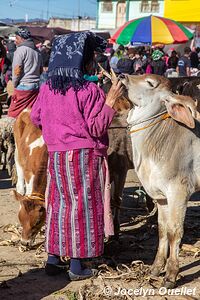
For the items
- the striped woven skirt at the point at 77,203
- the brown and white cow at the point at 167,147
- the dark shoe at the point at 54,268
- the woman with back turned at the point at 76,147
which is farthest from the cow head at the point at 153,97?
the dark shoe at the point at 54,268

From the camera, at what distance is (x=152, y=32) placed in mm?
16203

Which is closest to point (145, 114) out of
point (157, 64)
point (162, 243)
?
point (162, 243)

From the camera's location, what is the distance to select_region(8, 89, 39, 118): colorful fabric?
26.2ft

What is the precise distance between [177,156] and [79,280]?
4.23 ft

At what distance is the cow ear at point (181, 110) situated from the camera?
166 inches

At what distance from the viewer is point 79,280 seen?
4.61 metres

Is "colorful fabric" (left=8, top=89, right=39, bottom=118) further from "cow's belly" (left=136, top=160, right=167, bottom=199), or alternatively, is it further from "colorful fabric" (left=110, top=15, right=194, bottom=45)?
"colorful fabric" (left=110, top=15, right=194, bottom=45)

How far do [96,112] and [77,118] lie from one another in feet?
0.50

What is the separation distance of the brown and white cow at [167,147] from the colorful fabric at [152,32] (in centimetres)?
1182

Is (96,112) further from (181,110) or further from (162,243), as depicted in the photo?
(162,243)

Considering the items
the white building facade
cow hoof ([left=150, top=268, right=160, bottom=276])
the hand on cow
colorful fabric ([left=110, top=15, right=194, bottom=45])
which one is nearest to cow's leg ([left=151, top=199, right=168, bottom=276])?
cow hoof ([left=150, top=268, right=160, bottom=276])

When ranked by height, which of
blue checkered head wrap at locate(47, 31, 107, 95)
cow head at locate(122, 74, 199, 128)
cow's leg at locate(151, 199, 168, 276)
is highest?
blue checkered head wrap at locate(47, 31, 107, 95)

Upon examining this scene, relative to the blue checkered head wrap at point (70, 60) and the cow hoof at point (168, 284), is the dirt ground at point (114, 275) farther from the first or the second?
the blue checkered head wrap at point (70, 60)

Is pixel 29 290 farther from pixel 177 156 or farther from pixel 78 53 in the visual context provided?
pixel 78 53
